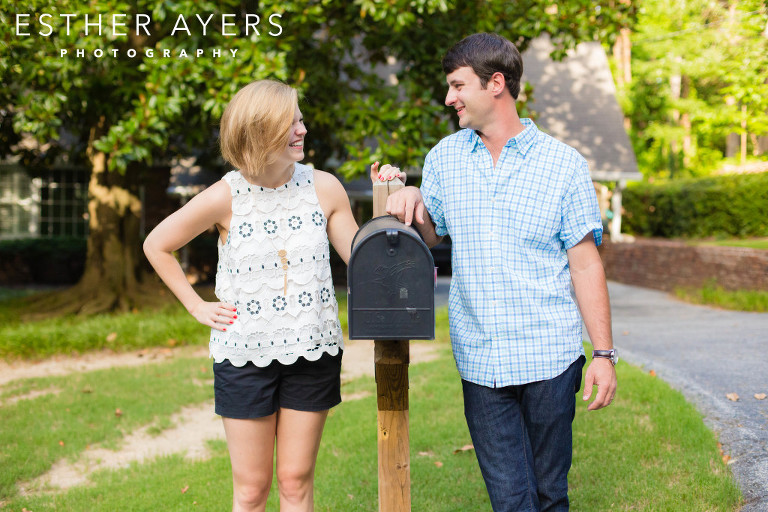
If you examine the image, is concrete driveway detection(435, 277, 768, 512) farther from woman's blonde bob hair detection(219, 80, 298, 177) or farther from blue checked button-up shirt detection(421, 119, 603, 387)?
woman's blonde bob hair detection(219, 80, 298, 177)

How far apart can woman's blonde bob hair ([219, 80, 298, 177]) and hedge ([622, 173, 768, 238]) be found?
16.5 m

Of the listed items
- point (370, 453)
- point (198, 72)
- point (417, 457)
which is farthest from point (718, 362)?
point (198, 72)

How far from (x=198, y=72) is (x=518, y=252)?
270 inches

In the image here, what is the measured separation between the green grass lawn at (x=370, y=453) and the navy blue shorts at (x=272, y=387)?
176cm

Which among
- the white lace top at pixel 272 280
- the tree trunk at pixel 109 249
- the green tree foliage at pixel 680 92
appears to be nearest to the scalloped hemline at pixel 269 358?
the white lace top at pixel 272 280

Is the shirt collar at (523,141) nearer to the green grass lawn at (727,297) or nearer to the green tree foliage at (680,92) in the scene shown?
the green grass lawn at (727,297)

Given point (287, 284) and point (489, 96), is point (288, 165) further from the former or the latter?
point (489, 96)

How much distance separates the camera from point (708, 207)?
60.4 feet

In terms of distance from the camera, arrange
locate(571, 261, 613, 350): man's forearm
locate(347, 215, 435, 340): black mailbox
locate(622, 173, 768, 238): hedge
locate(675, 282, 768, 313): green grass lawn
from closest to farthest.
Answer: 1. locate(347, 215, 435, 340): black mailbox
2. locate(571, 261, 613, 350): man's forearm
3. locate(675, 282, 768, 313): green grass lawn
4. locate(622, 173, 768, 238): hedge

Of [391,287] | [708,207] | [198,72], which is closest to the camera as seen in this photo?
[391,287]

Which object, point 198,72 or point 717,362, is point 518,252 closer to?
point 717,362

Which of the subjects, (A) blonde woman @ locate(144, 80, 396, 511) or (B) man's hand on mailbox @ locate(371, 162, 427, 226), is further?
(A) blonde woman @ locate(144, 80, 396, 511)

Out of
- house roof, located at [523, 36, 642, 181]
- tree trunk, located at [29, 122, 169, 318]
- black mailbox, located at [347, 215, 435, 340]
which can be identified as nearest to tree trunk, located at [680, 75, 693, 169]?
house roof, located at [523, 36, 642, 181]

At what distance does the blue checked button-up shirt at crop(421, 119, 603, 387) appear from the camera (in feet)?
8.83
